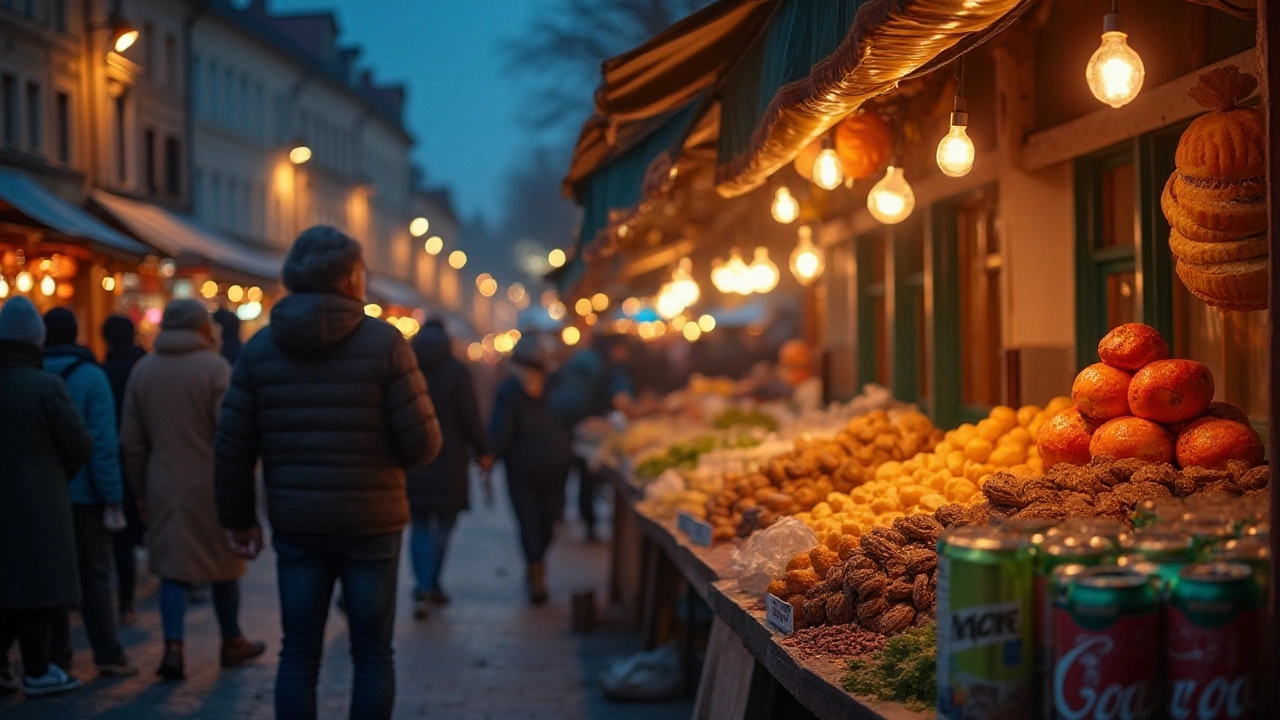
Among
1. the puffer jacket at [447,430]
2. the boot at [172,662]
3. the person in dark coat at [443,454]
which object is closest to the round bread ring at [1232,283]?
the boot at [172,662]

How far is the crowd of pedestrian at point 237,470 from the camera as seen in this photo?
19.5 ft

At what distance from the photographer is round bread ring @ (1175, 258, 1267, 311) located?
14.2 ft

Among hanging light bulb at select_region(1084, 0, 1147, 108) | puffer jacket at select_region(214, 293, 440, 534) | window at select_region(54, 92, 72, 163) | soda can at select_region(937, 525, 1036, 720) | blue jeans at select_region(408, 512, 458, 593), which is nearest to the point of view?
soda can at select_region(937, 525, 1036, 720)

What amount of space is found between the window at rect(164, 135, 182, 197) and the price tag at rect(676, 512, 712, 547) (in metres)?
28.2

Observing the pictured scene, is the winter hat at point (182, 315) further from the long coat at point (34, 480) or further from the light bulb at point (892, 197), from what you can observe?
the light bulb at point (892, 197)

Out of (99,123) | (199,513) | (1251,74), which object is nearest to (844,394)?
(199,513)

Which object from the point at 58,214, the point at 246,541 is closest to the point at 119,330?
the point at 246,541

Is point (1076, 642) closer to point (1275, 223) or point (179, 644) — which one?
point (1275, 223)

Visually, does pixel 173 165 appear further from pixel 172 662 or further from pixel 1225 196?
pixel 1225 196

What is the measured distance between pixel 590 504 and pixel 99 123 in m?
15.3

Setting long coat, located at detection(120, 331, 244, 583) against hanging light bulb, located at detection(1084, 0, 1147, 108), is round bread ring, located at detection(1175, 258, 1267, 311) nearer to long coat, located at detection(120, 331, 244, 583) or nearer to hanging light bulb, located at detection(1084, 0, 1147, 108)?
hanging light bulb, located at detection(1084, 0, 1147, 108)

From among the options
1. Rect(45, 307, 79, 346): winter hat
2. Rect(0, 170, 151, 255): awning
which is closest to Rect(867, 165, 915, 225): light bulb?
Rect(45, 307, 79, 346): winter hat

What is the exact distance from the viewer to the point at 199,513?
8297 mm

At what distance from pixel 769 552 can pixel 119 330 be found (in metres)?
6.91
